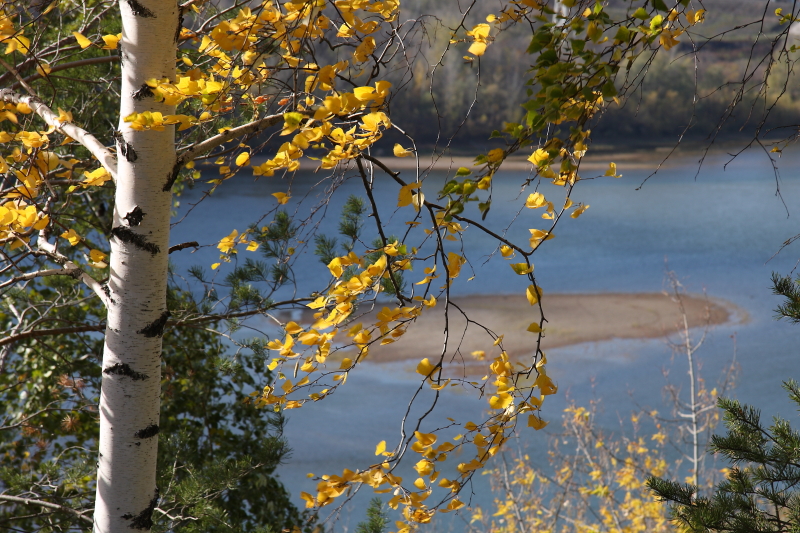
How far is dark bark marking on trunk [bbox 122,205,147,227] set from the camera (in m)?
0.91

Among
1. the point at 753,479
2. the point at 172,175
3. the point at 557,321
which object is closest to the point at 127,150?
the point at 172,175

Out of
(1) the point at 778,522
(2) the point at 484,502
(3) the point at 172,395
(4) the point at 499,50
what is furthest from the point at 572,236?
(1) the point at 778,522

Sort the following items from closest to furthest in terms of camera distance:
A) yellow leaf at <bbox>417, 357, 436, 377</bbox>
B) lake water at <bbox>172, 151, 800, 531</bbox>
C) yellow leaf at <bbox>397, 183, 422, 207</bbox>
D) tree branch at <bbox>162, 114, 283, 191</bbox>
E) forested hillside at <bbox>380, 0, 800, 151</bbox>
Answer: yellow leaf at <bbox>397, 183, 422, 207</bbox> → yellow leaf at <bbox>417, 357, 436, 377</bbox> → tree branch at <bbox>162, 114, 283, 191</bbox> → lake water at <bbox>172, 151, 800, 531</bbox> → forested hillside at <bbox>380, 0, 800, 151</bbox>

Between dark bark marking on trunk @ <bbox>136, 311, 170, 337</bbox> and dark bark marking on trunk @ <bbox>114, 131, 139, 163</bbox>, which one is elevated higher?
dark bark marking on trunk @ <bbox>114, 131, 139, 163</bbox>

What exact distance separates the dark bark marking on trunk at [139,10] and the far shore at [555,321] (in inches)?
150

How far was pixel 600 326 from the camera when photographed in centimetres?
518

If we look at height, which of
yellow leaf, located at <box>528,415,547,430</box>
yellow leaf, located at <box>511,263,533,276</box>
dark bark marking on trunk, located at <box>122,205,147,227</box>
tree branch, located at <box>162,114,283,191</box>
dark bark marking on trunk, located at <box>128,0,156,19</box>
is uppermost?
dark bark marking on trunk, located at <box>128,0,156,19</box>

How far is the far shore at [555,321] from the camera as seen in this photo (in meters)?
4.75

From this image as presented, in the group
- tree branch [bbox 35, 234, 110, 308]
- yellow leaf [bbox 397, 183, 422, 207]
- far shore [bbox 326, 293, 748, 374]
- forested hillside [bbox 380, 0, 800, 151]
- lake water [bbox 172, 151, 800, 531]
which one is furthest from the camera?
forested hillside [bbox 380, 0, 800, 151]

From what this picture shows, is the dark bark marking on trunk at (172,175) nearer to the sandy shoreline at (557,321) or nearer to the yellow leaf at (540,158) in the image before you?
the yellow leaf at (540,158)

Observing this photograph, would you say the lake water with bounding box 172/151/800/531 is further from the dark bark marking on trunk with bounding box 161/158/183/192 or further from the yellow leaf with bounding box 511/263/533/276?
the yellow leaf with bounding box 511/263/533/276

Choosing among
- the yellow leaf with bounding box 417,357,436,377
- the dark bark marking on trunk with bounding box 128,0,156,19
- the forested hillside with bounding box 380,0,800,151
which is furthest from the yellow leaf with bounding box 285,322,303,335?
the forested hillside with bounding box 380,0,800,151

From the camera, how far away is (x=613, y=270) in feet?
20.3

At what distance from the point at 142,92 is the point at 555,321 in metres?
4.75
